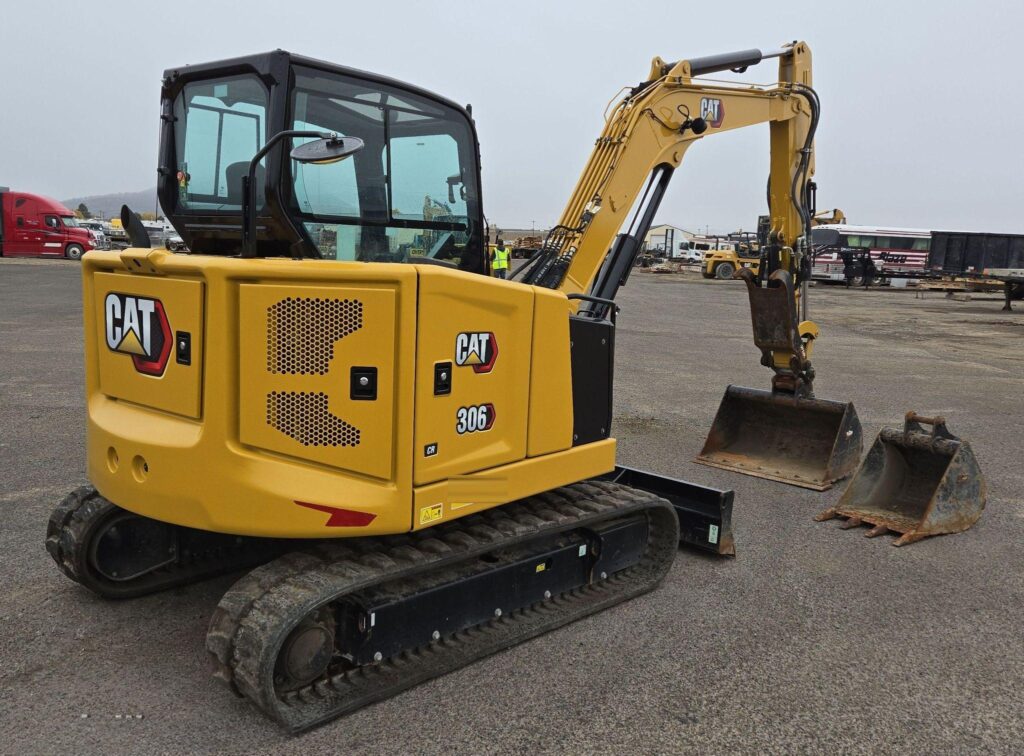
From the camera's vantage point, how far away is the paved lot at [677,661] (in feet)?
10.6

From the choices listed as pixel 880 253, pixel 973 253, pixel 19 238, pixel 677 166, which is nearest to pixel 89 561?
pixel 677 166

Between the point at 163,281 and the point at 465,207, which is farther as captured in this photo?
the point at 465,207

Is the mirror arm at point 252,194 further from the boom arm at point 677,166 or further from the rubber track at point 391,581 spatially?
the boom arm at point 677,166

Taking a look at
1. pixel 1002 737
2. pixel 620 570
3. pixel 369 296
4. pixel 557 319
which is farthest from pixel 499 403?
pixel 1002 737

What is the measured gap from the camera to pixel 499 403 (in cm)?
378

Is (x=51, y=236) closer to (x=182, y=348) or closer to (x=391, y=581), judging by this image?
(x=182, y=348)

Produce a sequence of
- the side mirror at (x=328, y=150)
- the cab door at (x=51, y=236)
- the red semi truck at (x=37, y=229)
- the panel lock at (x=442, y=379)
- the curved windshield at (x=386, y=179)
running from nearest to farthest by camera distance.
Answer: the side mirror at (x=328, y=150) → the panel lock at (x=442, y=379) → the curved windshield at (x=386, y=179) → the red semi truck at (x=37, y=229) → the cab door at (x=51, y=236)

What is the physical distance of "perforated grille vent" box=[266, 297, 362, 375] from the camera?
3.19 meters

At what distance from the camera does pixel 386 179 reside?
3.80 metres

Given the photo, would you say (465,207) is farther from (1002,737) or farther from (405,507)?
(1002,737)

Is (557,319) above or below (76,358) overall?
above

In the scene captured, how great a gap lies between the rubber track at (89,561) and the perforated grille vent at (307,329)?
154 cm

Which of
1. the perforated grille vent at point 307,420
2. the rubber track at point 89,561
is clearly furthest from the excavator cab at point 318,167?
the rubber track at point 89,561

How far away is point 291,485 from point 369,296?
81 centimetres
